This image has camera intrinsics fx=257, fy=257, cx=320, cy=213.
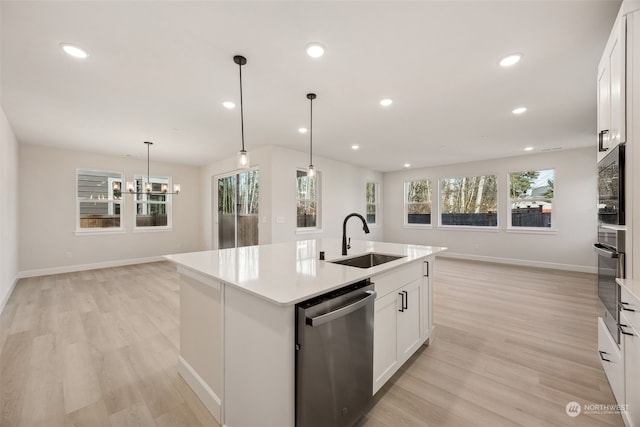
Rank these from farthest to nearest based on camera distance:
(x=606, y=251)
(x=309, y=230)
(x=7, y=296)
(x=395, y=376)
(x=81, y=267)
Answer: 1. (x=309, y=230)
2. (x=81, y=267)
3. (x=7, y=296)
4. (x=395, y=376)
5. (x=606, y=251)

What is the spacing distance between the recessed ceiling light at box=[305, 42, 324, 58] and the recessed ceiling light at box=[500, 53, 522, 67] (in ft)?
5.22

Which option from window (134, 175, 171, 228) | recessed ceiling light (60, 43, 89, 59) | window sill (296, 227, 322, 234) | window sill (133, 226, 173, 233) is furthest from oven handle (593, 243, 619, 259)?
window sill (133, 226, 173, 233)

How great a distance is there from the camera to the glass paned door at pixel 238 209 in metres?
5.72

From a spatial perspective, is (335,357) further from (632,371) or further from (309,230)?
(309,230)

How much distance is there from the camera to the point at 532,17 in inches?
69.3

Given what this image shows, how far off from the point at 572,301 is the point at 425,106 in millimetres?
3469

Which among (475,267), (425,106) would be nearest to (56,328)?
(425,106)

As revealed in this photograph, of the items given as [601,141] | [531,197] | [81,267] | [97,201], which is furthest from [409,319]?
[97,201]

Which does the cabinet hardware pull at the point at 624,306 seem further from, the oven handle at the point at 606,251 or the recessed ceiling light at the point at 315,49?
the recessed ceiling light at the point at 315,49

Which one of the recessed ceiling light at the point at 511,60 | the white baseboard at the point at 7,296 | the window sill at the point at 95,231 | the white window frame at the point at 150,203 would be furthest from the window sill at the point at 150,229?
the recessed ceiling light at the point at 511,60

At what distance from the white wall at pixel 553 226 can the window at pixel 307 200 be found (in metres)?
3.50

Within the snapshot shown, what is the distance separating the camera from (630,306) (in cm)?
138

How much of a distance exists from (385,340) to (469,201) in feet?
20.5

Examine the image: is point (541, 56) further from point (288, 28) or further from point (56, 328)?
point (56, 328)
